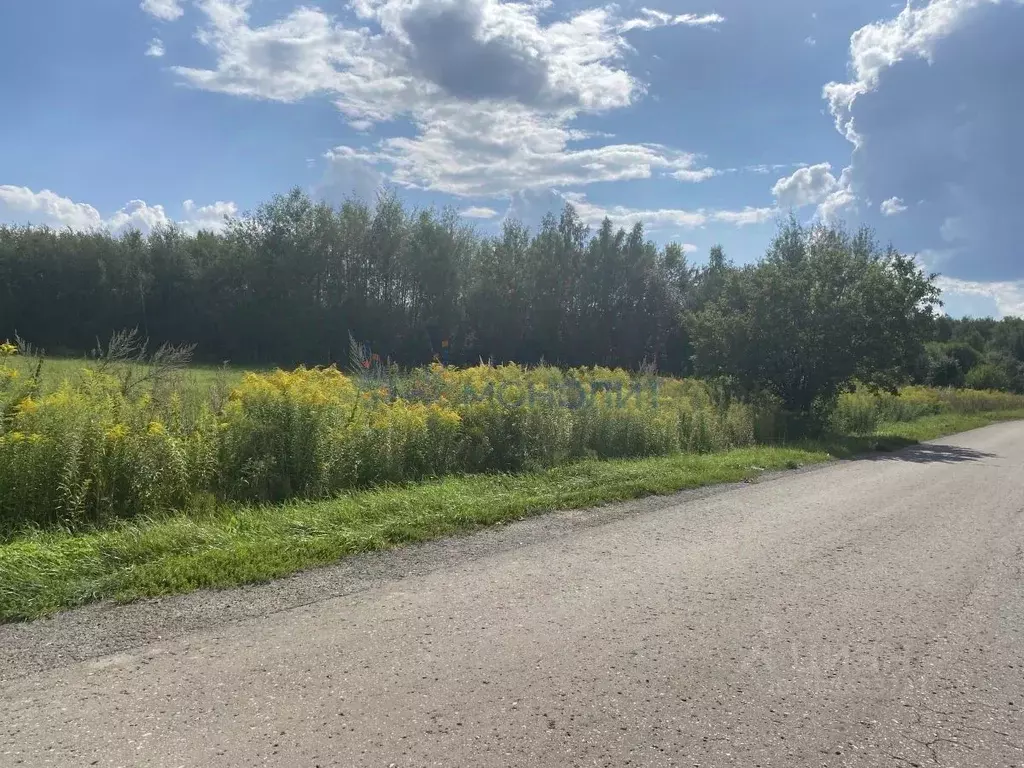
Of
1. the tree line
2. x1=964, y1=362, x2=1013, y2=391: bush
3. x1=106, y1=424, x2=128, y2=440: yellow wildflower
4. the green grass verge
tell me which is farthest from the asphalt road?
x1=964, y1=362, x2=1013, y2=391: bush

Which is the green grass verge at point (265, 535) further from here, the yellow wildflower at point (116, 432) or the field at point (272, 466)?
the yellow wildflower at point (116, 432)

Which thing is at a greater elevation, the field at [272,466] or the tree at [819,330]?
the tree at [819,330]

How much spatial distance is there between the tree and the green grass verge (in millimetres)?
11332

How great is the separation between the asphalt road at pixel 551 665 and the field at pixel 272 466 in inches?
26.1

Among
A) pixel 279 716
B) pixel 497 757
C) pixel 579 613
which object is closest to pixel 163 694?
pixel 279 716

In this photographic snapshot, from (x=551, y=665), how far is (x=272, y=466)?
5.34 metres

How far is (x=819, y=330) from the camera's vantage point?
20.6m

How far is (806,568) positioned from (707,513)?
7.71 ft

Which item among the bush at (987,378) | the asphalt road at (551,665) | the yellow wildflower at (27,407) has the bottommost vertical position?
the asphalt road at (551,665)

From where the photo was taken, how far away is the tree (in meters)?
20.5

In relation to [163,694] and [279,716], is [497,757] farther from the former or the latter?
[163,694]

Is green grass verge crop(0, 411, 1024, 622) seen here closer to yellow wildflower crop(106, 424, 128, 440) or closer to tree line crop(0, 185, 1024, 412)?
yellow wildflower crop(106, 424, 128, 440)

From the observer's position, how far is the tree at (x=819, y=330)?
806 inches

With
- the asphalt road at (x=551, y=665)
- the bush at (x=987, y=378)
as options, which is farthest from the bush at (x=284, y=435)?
the bush at (x=987, y=378)
